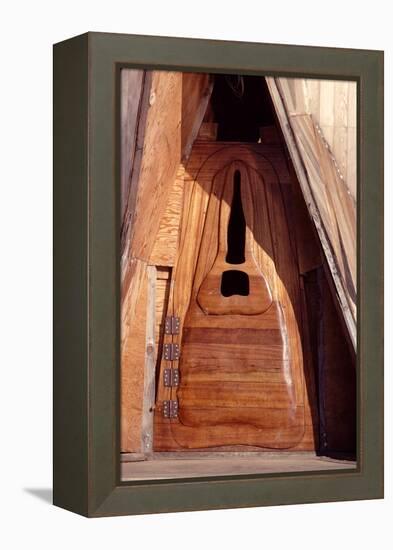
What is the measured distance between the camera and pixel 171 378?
366 inches

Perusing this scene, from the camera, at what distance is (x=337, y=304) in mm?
8781

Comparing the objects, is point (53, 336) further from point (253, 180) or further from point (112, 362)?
point (253, 180)

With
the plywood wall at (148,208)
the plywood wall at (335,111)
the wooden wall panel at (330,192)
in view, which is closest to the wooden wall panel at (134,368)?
the plywood wall at (148,208)

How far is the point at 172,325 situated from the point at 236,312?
0.38 meters

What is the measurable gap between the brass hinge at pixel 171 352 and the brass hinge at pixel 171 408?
9.6 inches

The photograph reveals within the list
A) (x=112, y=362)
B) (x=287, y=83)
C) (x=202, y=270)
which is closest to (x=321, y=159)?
(x=287, y=83)

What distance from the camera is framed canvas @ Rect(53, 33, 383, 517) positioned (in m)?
7.99

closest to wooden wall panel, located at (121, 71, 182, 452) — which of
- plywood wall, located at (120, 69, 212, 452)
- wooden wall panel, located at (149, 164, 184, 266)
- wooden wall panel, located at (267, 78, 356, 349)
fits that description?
plywood wall, located at (120, 69, 212, 452)

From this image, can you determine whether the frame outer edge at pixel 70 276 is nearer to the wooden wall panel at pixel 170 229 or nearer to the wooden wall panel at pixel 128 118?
the wooden wall panel at pixel 128 118

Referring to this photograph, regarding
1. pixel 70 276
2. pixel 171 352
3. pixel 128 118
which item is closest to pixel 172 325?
pixel 171 352

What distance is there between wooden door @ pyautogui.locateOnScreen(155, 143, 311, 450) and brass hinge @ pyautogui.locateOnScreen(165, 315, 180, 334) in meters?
0.02

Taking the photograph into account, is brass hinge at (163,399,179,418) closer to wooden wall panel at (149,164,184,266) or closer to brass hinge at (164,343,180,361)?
brass hinge at (164,343,180,361)

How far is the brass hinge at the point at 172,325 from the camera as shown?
30.5 feet

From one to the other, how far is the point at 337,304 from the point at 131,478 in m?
1.49
